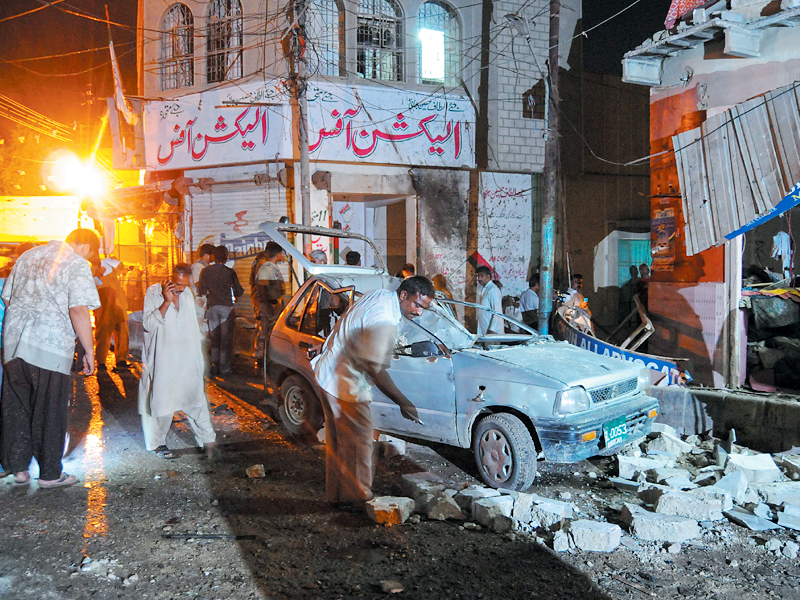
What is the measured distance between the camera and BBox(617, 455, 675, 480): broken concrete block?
5184 mm

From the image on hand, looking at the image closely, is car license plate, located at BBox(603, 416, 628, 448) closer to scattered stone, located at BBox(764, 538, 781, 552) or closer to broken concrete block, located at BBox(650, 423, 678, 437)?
broken concrete block, located at BBox(650, 423, 678, 437)

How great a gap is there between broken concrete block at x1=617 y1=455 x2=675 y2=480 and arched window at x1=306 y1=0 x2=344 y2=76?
1063 centimetres

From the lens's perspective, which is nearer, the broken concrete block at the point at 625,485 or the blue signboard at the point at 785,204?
the broken concrete block at the point at 625,485

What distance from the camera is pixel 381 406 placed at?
18.7 feet

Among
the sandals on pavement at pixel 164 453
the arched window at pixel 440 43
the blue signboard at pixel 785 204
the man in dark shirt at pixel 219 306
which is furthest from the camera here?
the arched window at pixel 440 43

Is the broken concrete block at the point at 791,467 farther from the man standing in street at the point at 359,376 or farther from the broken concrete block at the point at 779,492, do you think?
A: the man standing in street at the point at 359,376

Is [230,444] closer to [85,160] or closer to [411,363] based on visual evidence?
[411,363]

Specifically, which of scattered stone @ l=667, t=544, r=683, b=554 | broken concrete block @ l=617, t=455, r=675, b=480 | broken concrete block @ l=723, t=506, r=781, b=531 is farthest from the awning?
scattered stone @ l=667, t=544, r=683, b=554

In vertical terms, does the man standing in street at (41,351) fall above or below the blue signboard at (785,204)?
below

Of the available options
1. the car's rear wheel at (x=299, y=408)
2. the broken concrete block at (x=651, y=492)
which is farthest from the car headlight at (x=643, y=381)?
the car's rear wheel at (x=299, y=408)

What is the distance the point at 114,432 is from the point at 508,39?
11946mm

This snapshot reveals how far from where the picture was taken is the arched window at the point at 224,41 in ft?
45.5

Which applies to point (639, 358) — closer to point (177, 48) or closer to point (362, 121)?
point (362, 121)

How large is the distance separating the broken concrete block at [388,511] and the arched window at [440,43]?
11776mm
